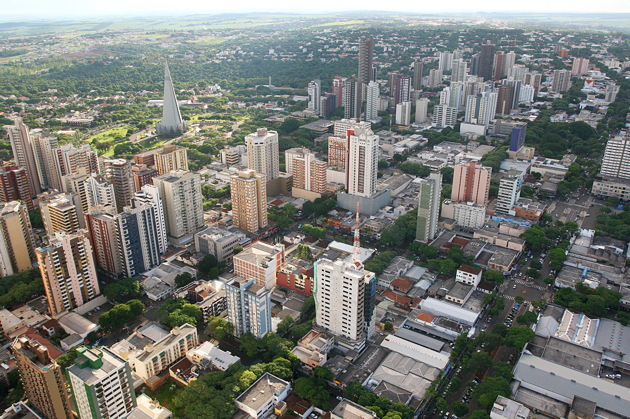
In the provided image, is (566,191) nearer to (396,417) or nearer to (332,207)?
(332,207)

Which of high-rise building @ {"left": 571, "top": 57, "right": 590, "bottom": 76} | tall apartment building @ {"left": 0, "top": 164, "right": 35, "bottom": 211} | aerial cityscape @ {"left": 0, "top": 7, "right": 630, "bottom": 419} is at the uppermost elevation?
high-rise building @ {"left": 571, "top": 57, "right": 590, "bottom": 76}

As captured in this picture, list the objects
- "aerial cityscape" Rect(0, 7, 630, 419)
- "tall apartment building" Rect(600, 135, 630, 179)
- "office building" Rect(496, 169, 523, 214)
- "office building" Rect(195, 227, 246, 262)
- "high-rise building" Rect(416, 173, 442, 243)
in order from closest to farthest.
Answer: "aerial cityscape" Rect(0, 7, 630, 419), "office building" Rect(195, 227, 246, 262), "high-rise building" Rect(416, 173, 442, 243), "office building" Rect(496, 169, 523, 214), "tall apartment building" Rect(600, 135, 630, 179)

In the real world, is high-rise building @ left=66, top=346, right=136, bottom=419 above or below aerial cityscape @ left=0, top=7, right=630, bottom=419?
above

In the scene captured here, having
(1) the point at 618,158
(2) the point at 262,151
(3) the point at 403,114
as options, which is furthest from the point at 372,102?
(1) the point at 618,158

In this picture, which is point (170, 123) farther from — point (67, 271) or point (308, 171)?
point (67, 271)

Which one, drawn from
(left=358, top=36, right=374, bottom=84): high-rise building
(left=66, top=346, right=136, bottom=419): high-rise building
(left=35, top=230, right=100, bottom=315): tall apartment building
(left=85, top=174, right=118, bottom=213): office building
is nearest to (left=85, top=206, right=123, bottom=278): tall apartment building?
(left=35, top=230, right=100, bottom=315): tall apartment building

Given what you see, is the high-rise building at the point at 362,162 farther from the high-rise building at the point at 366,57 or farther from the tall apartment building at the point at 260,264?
the high-rise building at the point at 366,57

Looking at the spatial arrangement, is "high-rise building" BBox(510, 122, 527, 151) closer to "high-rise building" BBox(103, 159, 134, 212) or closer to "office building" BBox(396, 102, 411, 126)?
"office building" BBox(396, 102, 411, 126)

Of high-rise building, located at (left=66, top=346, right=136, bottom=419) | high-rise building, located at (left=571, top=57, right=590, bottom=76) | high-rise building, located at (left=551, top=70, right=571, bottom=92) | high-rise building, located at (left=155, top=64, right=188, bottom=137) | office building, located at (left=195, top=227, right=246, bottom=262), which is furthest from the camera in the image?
high-rise building, located at (left=571, top=57, right=590, bottom=76)
